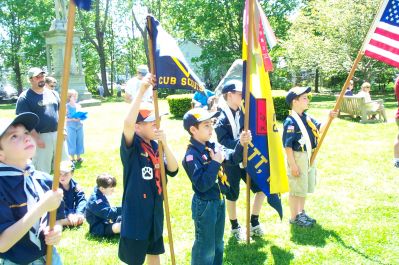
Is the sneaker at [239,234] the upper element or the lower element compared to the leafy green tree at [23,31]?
lower

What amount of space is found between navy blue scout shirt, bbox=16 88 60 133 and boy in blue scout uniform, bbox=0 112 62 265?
4074 mm

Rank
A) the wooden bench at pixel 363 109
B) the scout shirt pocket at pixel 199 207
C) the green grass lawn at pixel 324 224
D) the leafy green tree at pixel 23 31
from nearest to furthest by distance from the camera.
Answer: the scout shirt pocket at pixel 199 207 → the green grass lawn at pixel 324 224 → the wooden bench at pixel 363 109 → the leafy green tree at pixel 23 31

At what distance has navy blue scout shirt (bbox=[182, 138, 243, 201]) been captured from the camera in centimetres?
352

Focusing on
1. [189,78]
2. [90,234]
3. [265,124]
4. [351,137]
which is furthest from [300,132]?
[351,137]

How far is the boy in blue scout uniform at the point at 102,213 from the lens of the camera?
5270mm

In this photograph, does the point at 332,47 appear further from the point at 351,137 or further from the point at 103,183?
the point at 103,183

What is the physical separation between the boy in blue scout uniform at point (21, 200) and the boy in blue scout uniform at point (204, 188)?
4.64 feet

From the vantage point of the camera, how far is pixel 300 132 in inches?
202

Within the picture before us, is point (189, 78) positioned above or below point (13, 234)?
above

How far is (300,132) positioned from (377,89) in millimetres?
34921

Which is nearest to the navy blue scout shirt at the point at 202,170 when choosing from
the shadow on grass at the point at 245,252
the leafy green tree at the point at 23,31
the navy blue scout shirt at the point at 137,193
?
the navy blue scout shirt at the point at 137,193

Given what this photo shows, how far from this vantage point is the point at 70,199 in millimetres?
5809

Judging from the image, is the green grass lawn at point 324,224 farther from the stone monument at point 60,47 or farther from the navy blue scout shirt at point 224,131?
the stone monument at point 60,47

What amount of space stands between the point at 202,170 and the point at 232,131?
128cm
